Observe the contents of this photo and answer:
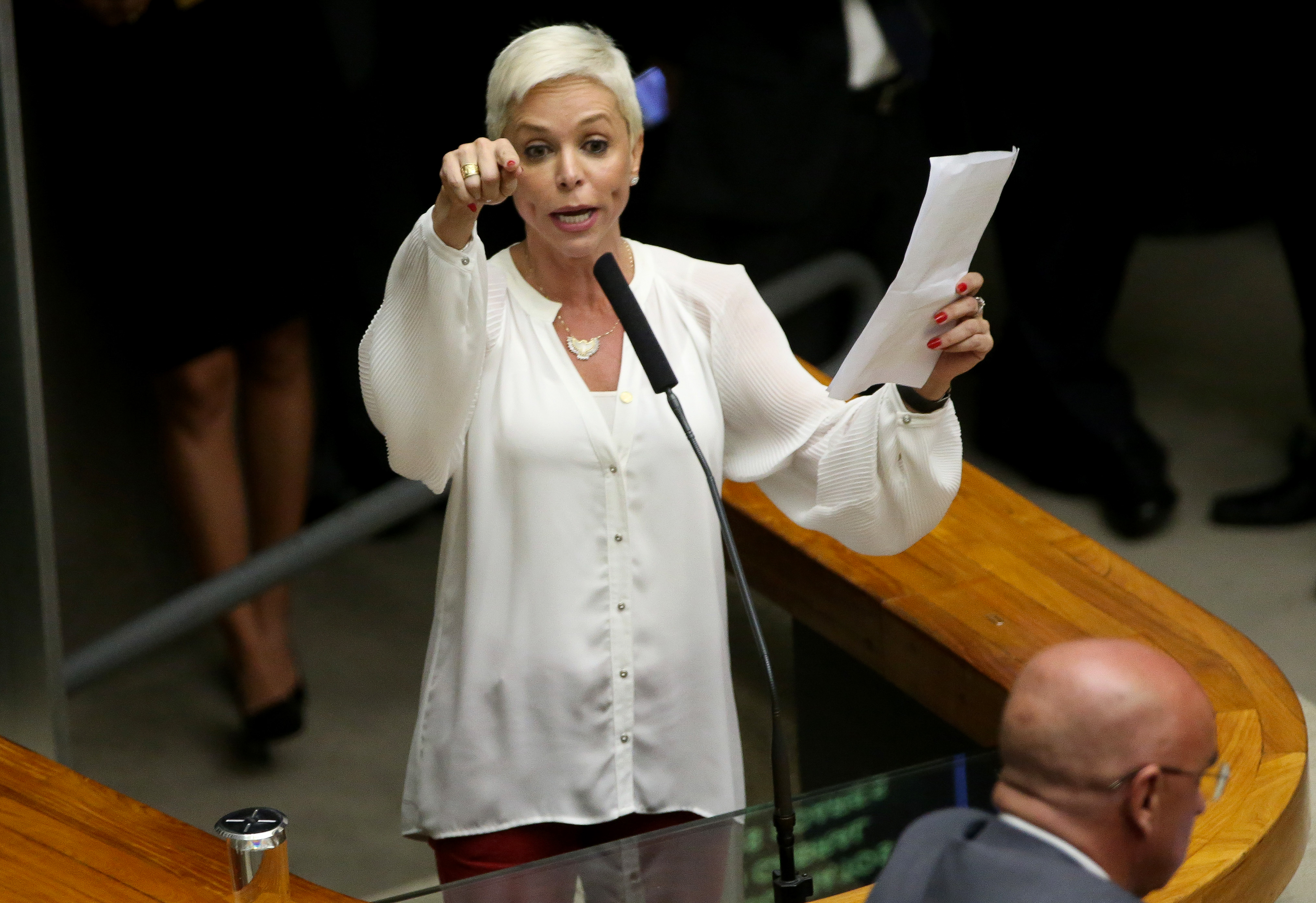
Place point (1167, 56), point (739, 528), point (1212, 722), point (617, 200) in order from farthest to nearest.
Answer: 1. point (1167, 56)
2. point (739, 528)
3. point (617, 200)
4. point (1212, 722)

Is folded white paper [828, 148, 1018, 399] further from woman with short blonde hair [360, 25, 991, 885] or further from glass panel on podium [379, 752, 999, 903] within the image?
glass panel on podium [379, 752, 999, 903]

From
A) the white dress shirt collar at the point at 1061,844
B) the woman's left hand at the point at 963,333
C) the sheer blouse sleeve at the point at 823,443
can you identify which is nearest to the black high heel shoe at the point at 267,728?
the sheer blouse sleeve at the point at 823,443

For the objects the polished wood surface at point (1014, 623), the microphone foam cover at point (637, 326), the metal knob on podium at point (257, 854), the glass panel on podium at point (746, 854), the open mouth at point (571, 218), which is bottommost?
the polished wood surface at point (1014, 623)

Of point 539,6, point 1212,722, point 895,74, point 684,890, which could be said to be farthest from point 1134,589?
point 539,6

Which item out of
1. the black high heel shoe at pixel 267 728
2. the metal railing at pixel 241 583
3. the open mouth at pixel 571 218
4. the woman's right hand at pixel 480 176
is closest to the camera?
the woman's right hand at pixel 480 176

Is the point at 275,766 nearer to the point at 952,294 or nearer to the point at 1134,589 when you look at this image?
the point at 1134,589

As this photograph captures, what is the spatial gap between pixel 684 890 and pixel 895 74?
278cm

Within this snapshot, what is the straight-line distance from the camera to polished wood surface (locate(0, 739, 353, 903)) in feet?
6.08

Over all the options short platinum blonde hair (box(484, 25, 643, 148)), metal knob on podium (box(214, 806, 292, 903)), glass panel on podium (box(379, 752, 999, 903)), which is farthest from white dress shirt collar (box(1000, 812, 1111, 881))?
short platinum blonde hair (box(484, 25, 643, 148))

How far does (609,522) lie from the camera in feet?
6.56

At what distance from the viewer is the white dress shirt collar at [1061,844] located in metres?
1.34

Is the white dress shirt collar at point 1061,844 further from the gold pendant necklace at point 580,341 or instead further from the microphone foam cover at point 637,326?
the gold pendant necklace at point 580,341

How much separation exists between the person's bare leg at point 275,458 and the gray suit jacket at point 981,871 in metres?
2.70

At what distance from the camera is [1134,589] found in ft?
8.59
